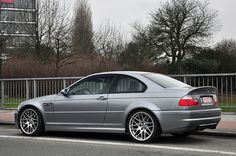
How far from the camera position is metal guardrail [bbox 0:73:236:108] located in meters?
13.5

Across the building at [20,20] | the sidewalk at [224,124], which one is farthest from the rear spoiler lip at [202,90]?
the building at [20,20]

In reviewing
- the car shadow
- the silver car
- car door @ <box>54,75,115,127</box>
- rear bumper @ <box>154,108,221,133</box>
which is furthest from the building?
rear bumper @ <box>154,108,221,133</box>

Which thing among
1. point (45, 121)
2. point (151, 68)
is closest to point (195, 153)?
point (45, 121)

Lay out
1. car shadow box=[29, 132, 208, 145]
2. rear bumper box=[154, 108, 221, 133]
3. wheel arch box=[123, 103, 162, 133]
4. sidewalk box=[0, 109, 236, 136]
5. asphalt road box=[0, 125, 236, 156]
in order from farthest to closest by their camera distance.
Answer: sidewalk box=[0, 109, 236, 136]
car shadow box=[29, 132, 208, 145]
wheel arch box=[123, 103, 162, 133]
rear bumper box=[154, 108, 221, 133]
asphalt road box=[0, 125, 236, 156]

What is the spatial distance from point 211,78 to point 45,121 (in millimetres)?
5816

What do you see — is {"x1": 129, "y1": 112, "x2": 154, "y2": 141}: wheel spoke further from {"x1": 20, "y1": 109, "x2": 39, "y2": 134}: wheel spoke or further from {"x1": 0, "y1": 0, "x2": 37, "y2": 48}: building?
{"x1": 0, "y1": 0, "x2": 37, "y2": 48}: building

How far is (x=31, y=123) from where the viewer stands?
10492mm

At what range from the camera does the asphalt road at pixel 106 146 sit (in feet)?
26.3

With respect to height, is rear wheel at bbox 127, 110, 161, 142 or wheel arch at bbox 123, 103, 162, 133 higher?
wheel arch at bbox 123, 103, 162, 133

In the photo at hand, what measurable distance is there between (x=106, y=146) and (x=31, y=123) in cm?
247

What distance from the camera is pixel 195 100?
28.9 feet

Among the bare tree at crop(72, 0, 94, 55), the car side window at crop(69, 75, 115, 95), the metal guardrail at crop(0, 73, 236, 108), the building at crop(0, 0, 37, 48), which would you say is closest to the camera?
the car side window at crop(69, 75, 115, 95)

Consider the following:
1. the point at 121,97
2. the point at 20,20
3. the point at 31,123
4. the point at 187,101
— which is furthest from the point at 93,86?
the point at 20,20

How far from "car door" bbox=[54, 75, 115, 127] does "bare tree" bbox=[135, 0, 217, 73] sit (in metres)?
35.7
